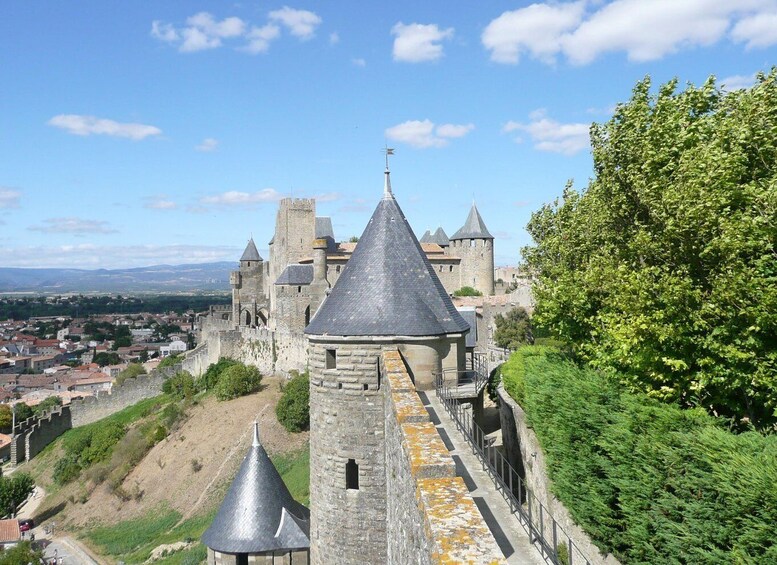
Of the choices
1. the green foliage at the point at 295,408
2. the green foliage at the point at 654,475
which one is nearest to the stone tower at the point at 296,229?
the green foliage at the point at 295,408

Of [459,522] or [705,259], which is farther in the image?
[705,259]

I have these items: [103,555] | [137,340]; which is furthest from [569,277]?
[137,340]

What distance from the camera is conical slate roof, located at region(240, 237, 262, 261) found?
57125 mm

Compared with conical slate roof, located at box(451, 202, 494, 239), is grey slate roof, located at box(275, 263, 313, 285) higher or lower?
lower

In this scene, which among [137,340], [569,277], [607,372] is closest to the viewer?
[607,372]

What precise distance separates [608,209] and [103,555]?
26235 mm

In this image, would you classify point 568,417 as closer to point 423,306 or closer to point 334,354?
point 423,306

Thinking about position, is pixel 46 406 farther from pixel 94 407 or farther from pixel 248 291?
pixel 248 291

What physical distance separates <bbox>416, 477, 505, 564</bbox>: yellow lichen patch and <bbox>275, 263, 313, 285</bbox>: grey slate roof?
37.4m

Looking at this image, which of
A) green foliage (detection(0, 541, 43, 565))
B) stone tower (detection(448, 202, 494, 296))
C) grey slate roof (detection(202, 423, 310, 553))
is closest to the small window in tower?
grey slate roof (detection(202, 423, 310, 553))

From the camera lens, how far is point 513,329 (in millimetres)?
40312

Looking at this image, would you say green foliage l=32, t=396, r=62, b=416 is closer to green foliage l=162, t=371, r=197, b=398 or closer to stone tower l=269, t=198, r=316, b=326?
green foliage l=162, t=371, r=197, b=398

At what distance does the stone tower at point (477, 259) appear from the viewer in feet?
194

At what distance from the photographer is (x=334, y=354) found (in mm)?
10578
